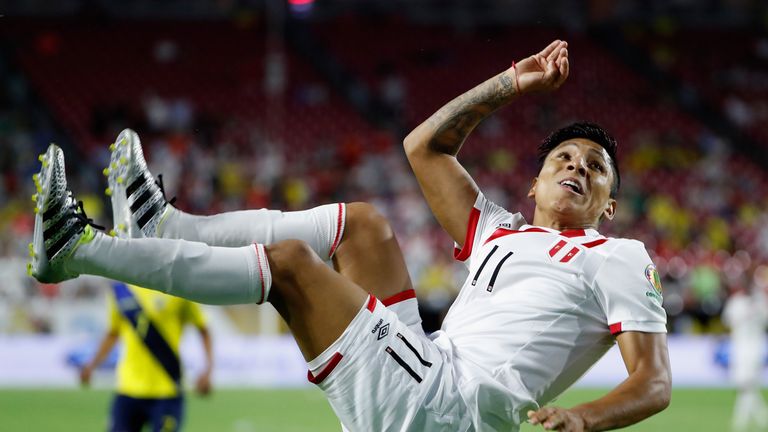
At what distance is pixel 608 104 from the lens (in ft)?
71.3

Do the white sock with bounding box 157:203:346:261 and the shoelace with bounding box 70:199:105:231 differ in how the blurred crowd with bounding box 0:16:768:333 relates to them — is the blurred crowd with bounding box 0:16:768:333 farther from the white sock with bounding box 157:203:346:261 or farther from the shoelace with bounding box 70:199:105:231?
the shoelace with bounding box 70:199:105:231

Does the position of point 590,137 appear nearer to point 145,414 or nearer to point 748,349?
point 145,414

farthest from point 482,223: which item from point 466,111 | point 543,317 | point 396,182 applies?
point 396,182

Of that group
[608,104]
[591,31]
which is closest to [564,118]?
[608,104]

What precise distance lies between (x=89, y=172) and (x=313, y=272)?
15.8 m

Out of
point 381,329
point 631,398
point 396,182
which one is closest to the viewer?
point 631,398

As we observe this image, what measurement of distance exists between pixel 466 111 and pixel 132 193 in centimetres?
147

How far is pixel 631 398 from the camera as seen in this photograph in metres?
3.75

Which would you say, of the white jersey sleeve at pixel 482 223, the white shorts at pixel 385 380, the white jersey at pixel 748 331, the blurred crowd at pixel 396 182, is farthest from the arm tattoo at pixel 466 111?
the blurred crowd at pixel 396 182

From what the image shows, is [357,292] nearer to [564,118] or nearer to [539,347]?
[539,347]

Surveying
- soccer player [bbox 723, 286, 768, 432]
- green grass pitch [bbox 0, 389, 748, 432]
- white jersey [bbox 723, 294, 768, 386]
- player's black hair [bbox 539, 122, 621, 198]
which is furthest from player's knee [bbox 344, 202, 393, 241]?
white jersey [bbox 723, 294, 768, 386]

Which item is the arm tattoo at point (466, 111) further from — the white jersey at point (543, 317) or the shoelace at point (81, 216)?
the shoelace at point (81, 216)

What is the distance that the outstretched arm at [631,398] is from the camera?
3393mm

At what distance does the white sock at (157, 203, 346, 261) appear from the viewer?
4418mm
